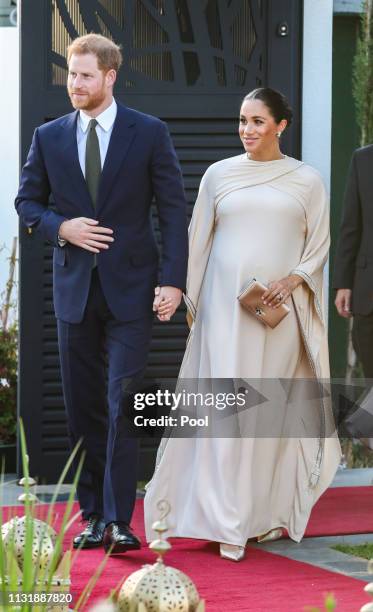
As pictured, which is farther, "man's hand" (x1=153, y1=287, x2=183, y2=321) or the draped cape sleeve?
the draped cape sleeve

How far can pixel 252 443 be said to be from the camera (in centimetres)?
515

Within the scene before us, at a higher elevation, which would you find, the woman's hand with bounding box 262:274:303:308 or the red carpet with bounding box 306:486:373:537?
the woman's hand with bounding box 262:274:303:308

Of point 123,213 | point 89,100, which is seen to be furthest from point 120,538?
point 89,100

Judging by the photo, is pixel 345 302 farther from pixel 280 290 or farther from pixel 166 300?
pixel 166 300

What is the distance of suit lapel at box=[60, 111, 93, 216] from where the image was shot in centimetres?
496

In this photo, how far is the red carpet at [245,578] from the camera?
4.12 m

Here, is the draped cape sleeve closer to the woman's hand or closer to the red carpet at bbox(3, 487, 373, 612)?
the woman's hand

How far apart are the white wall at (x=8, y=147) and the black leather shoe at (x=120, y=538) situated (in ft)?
10.1

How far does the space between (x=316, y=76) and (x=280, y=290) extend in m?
2.01

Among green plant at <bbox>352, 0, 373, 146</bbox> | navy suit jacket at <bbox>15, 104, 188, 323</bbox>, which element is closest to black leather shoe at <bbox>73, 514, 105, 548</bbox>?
navy suit jacket at <bbox>15, 104, 188, 323</bbox>

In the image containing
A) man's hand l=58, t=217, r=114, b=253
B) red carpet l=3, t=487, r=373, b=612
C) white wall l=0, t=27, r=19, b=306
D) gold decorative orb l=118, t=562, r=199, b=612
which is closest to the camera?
gold decorative orb l=118, t=562, r=199, b=612

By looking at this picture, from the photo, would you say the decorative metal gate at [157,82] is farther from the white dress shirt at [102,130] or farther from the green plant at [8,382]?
the white dress shirt at [102,130]

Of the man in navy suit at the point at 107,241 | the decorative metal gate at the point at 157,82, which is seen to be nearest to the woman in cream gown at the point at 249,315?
the man in navy suit at the point at 107,241

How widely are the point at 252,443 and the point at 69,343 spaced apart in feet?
2.62
